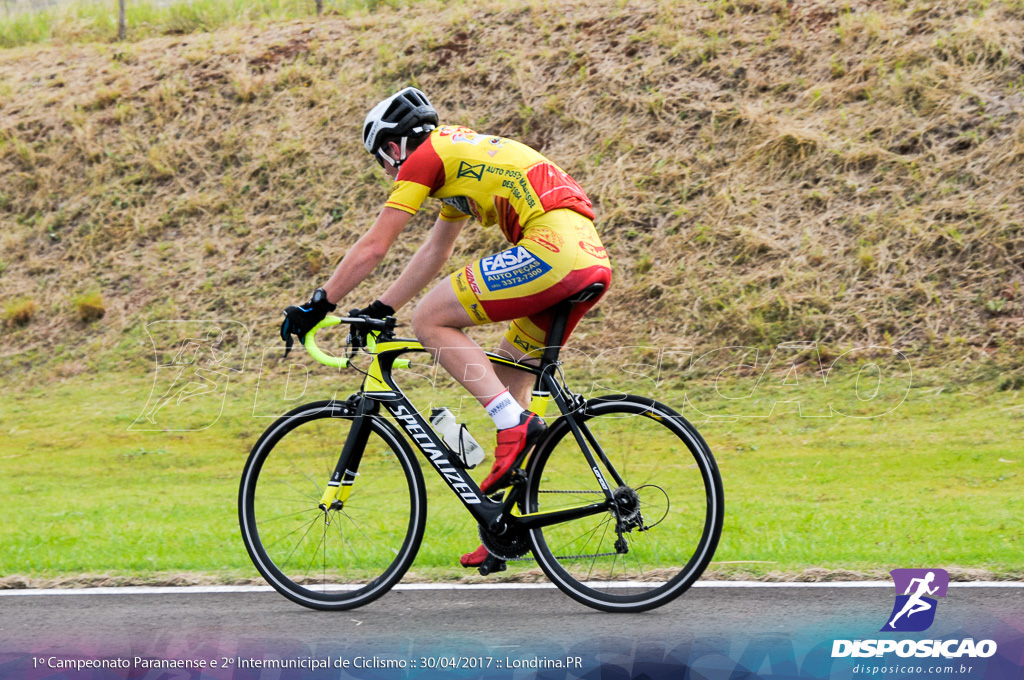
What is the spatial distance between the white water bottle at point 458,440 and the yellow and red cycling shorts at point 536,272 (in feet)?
1.71

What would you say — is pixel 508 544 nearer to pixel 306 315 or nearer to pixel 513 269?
pixel 513 269

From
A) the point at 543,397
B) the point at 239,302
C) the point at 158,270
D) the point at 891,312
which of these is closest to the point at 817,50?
the point at 891,312

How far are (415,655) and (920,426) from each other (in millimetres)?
7948

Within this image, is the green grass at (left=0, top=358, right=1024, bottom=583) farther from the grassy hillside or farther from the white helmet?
the white helmet

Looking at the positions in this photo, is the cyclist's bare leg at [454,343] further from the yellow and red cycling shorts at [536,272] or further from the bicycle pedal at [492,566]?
the bicycle pedal at [492,566]

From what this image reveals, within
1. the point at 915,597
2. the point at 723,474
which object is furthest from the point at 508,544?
the point at 723,474

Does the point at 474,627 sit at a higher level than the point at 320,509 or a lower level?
lower

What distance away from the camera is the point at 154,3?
80.7ft

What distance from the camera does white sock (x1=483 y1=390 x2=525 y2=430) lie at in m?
5.00

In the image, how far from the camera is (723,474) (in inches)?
385

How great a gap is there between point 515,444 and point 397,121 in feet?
5.33

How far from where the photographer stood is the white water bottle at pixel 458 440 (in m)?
5.14

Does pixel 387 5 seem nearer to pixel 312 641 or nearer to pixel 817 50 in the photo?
pixel 817 50

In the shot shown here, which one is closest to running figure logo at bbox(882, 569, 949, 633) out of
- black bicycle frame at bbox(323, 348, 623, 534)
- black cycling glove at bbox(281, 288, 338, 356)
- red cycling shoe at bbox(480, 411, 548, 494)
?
black bicycle frame at bbox(323, 348, 623, 534)
